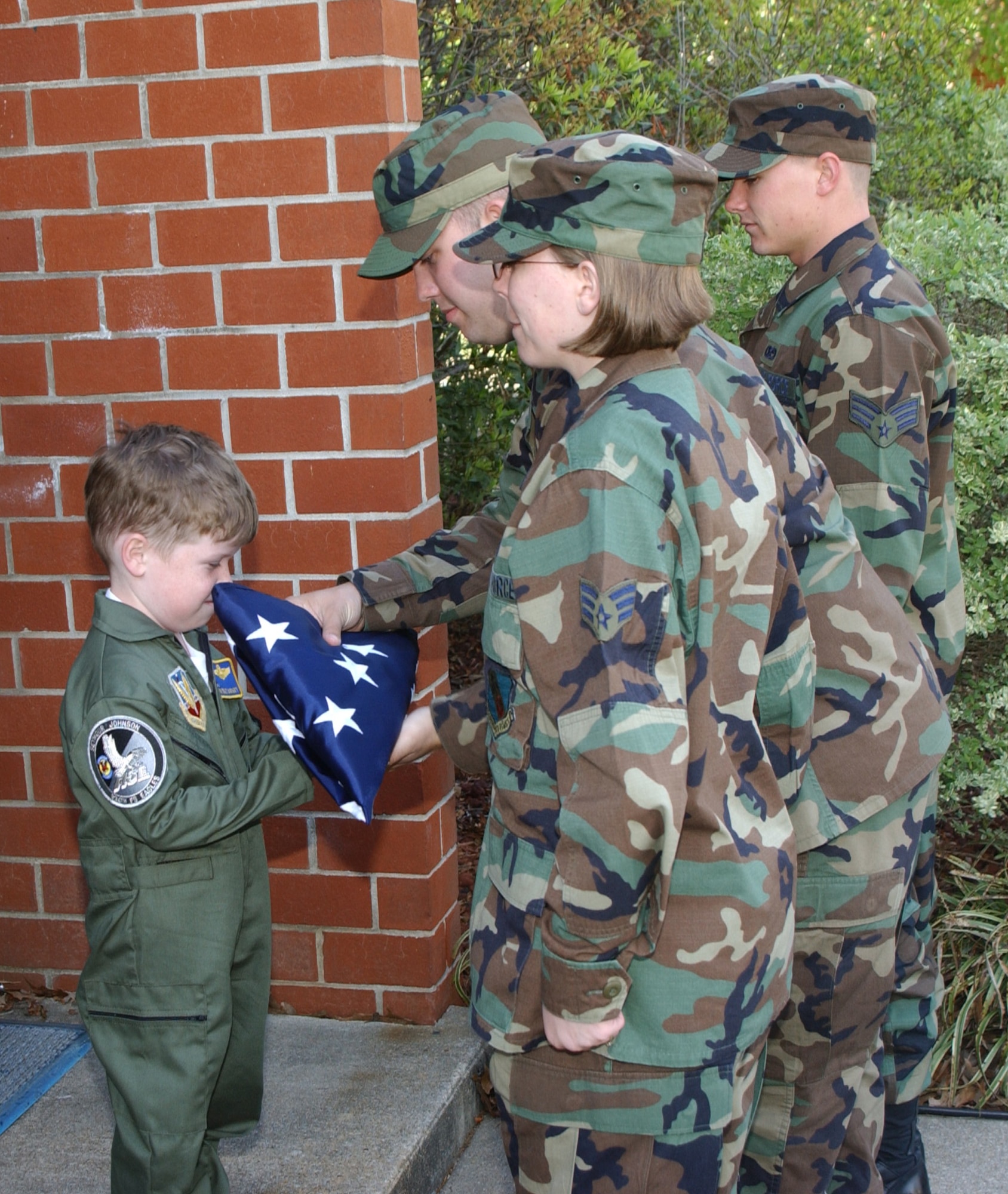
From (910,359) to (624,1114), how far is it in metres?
1.76

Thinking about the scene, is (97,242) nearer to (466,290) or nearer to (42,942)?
(466,290)

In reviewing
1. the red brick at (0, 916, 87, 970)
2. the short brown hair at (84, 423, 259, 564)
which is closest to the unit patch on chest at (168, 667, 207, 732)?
the short brown hair at (84, 423, 259, 564)

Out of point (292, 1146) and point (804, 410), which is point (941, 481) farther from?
point (292, 1146)

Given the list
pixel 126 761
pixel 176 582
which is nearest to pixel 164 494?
pixel 176 582

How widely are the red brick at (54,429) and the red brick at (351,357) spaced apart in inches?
20.3

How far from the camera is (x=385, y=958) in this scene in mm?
3385

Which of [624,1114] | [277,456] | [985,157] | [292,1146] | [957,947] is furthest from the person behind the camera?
[985,157]

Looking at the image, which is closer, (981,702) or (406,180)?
(406,180)

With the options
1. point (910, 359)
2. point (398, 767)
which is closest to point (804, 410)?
point (910, 359)

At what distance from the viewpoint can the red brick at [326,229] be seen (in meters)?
2.98

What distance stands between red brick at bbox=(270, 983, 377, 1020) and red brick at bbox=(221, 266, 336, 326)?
1684 millimetres

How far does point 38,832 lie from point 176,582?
137 centimetres

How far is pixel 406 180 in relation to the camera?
256 centimetres

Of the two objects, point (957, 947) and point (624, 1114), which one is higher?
point (624, 1114)
